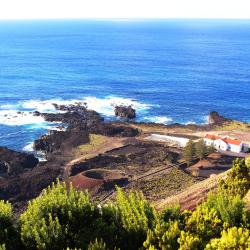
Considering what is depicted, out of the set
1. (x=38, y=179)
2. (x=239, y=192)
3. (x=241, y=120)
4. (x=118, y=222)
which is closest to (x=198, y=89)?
(x=241, y=120)

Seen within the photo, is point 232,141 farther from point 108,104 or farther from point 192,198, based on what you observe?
point 108,104

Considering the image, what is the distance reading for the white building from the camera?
3514 inches

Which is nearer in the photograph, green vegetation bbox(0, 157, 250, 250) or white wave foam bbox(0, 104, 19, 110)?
green vegetation bbox(0, 157, 250, 250)

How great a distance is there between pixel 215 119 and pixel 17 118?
52119 mm

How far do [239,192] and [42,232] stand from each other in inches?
790

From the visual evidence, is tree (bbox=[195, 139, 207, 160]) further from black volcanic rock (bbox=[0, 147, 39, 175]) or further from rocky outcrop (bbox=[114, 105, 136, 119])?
rocky outcrop (bbox=[114, 105, 136, 119])

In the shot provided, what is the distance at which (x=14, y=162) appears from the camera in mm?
83375

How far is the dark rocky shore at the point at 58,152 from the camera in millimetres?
72562

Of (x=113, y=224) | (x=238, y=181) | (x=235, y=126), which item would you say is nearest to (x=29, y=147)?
(x=235, y=126)

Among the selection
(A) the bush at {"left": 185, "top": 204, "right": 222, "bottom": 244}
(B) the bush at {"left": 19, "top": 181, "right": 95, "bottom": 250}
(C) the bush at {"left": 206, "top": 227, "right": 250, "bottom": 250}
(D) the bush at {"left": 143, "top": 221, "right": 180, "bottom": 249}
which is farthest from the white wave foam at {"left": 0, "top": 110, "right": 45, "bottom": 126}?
(C) the bush at {"left": 206, "top": 227, "right": 250, "bottom": 250}

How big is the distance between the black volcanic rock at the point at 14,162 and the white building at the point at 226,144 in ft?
120

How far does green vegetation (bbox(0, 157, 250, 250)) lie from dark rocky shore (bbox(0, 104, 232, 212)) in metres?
33.6

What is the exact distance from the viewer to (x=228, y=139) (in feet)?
299

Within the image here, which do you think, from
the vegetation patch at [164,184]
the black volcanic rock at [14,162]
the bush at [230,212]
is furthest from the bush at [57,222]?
the black volcanic rock at [14,162]
